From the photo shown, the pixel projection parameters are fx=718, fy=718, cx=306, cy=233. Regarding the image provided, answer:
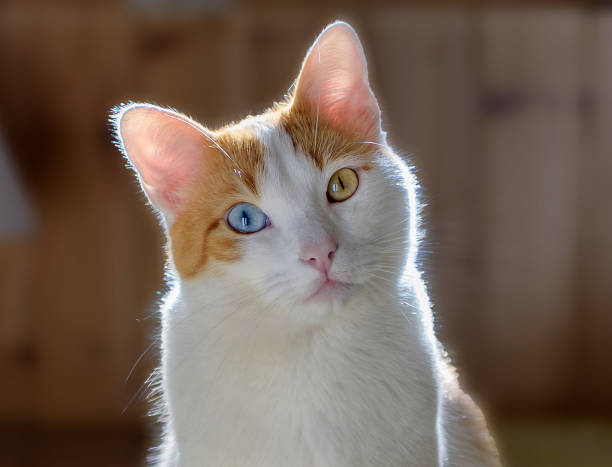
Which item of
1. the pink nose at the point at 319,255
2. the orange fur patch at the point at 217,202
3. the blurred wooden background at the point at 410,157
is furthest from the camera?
the blurred wooden background at the point at 410,157

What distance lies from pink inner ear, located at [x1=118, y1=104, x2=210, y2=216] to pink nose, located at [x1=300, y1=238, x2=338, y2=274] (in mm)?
247

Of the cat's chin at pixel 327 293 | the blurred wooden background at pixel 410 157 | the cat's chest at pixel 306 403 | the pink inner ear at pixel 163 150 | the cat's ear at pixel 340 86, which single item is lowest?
the cat's chest at pixel 306 403

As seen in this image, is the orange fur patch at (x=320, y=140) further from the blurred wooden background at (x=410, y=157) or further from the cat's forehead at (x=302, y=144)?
the blurred wooden background at (x=410, y=157)

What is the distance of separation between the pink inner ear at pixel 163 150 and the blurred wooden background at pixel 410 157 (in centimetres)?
150

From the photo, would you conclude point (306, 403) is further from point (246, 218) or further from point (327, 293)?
point (246, 218)

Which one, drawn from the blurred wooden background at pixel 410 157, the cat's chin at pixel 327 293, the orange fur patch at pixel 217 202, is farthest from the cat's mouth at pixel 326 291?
the blurred wooden background at pixel 410 157

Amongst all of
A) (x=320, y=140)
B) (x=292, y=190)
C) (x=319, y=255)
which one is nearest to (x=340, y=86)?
(x=320, y=140)

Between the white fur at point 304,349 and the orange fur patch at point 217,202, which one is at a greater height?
the orange fur patch at point 217,202

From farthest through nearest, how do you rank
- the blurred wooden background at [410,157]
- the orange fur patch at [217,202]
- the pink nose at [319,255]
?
the blurred wooden background at [410,157]
the orange fur patch at [217,202]
the pink nose at [319,255]

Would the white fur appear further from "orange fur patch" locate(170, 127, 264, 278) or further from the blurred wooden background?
the blurred wooden background

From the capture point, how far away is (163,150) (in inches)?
39.7

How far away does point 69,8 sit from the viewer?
2.45 m

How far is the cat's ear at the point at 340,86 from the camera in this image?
1021 mm

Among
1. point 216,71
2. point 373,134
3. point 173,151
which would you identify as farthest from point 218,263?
point 216,71
